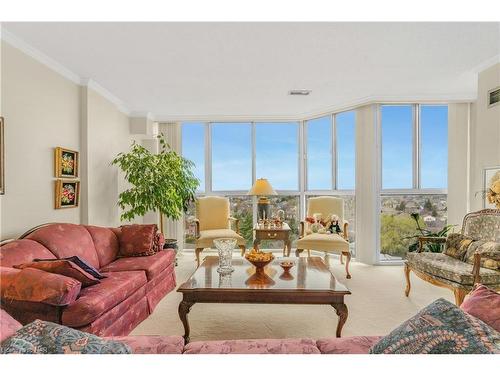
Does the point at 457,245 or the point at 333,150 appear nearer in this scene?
the point at 457,245

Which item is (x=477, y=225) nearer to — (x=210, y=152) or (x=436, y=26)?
(x=436, y=26)

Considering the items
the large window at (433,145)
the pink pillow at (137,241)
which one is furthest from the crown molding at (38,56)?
the large window at (433,145)

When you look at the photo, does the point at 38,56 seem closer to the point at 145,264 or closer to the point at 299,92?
the point at 145,264

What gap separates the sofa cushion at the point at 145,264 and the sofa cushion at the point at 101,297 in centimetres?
16

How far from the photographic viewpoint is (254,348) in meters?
1.58

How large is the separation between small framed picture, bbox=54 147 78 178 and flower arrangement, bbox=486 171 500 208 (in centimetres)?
477

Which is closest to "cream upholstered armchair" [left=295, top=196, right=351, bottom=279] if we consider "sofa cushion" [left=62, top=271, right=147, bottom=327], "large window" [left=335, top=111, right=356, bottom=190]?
"large window" [left=335, top=111, right=356, bottom=190]

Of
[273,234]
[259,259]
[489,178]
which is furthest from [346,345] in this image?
[273,234]

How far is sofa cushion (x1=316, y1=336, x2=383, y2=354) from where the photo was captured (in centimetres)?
158

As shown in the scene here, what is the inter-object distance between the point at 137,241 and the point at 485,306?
133 inches

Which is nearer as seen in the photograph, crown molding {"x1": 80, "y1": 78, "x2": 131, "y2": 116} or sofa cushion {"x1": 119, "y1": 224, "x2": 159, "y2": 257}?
sofa cushion {"x1": 119, "y1": 224, "x2": 159, "y2": 257}

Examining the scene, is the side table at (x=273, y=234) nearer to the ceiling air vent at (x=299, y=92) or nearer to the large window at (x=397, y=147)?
the large window at (x=397, y=147)

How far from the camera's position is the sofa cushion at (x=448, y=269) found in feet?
9.62

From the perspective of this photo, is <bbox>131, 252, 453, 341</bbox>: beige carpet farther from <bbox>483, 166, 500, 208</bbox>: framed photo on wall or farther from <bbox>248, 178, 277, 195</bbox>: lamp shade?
<bbox>248, 178, 277, 195</bbox>: lamp shade
